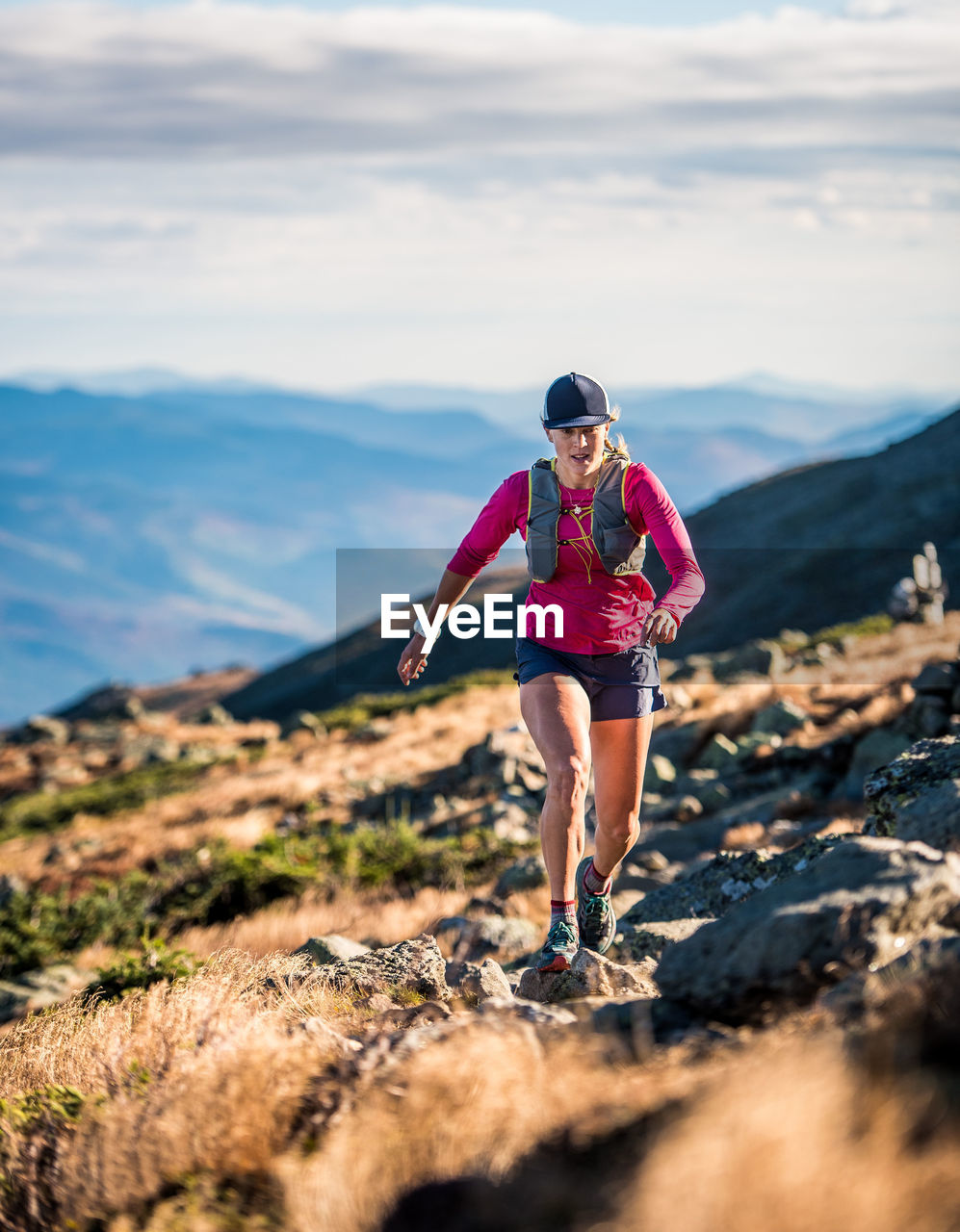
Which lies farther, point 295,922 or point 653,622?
point 295,922

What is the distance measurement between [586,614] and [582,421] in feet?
2.72

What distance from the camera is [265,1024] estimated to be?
377cm

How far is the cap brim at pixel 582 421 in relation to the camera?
4973 millimetres

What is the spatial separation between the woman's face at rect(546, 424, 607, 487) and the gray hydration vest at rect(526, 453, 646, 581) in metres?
0.07

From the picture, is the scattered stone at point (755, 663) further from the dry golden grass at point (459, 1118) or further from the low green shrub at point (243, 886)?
the dry golden grass at point (459, 1118)

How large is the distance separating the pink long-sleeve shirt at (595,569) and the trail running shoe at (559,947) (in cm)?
116

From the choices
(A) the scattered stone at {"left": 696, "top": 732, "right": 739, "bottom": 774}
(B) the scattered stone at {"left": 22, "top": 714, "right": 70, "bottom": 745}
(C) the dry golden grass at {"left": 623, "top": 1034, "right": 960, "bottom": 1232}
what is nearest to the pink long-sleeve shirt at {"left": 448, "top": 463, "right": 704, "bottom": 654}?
(C) the dry golden grass at {"left": 623, "top": 1034, "right": 960, "bottom": 1232}

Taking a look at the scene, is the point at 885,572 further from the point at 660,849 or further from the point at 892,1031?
the point at 892,1031

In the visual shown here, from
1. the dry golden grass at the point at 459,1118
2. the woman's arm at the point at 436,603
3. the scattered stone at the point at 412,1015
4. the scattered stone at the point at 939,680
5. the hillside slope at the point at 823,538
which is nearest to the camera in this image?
the dry golden grass at the point at 459,1118

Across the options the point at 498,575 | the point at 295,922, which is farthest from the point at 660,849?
the point at 498,575

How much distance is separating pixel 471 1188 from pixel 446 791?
13237 millimetres

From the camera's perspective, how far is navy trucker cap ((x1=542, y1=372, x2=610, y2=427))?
4988 millimetres

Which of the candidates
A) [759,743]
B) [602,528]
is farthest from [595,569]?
[759,743]

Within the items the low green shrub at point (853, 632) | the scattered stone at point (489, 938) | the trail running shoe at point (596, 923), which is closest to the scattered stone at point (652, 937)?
the trail running shoe at point (596, 923)
